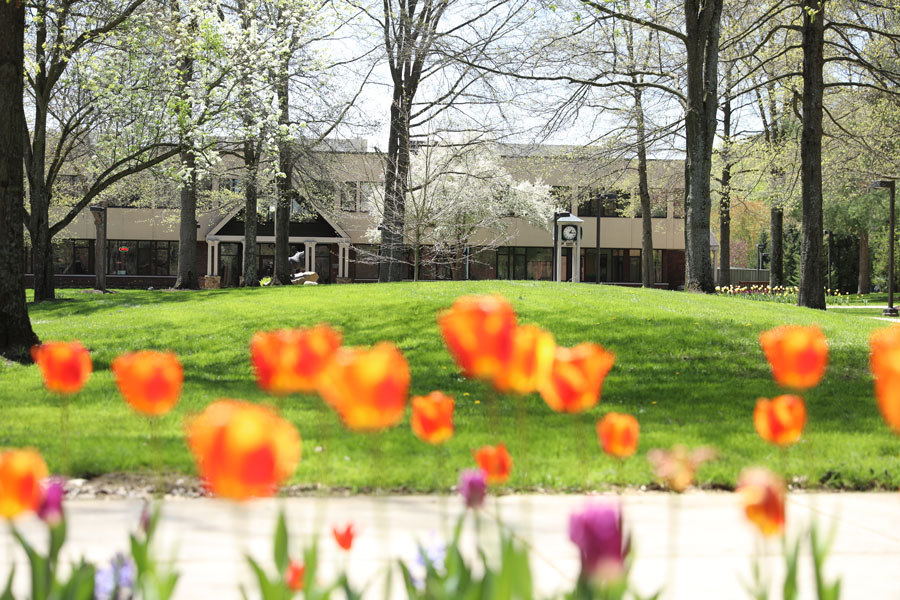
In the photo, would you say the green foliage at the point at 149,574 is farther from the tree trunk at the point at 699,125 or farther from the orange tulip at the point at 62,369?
the tree trunk at the point at 699,125

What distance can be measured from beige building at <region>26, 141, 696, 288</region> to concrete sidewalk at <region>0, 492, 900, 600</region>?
36108 millimetres

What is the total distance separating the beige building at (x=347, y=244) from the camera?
150ft

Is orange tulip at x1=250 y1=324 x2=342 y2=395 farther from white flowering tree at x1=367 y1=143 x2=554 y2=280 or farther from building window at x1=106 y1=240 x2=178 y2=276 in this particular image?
building window at x1=106 y1=240 x2=178 y2=276

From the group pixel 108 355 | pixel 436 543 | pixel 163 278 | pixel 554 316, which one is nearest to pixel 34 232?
pixel 108 355

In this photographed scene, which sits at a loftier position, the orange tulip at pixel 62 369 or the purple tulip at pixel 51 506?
the orange tulip at pixel 62 369

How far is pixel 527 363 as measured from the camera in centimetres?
175

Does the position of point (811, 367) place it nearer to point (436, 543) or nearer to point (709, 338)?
point (436, 543)

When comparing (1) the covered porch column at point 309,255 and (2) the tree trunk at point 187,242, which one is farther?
(1) the covered porch column at point 309,255

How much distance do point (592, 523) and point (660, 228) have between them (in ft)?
157

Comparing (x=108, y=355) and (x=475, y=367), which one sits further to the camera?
(x=108, y=355)

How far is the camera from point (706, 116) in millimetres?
20969

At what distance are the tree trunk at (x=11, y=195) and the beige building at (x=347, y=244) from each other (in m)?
28.1

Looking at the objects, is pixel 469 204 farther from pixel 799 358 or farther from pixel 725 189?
pixel 799 358

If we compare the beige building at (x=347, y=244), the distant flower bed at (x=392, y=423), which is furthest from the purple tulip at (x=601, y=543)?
the beige building at (x=347, y=244)
